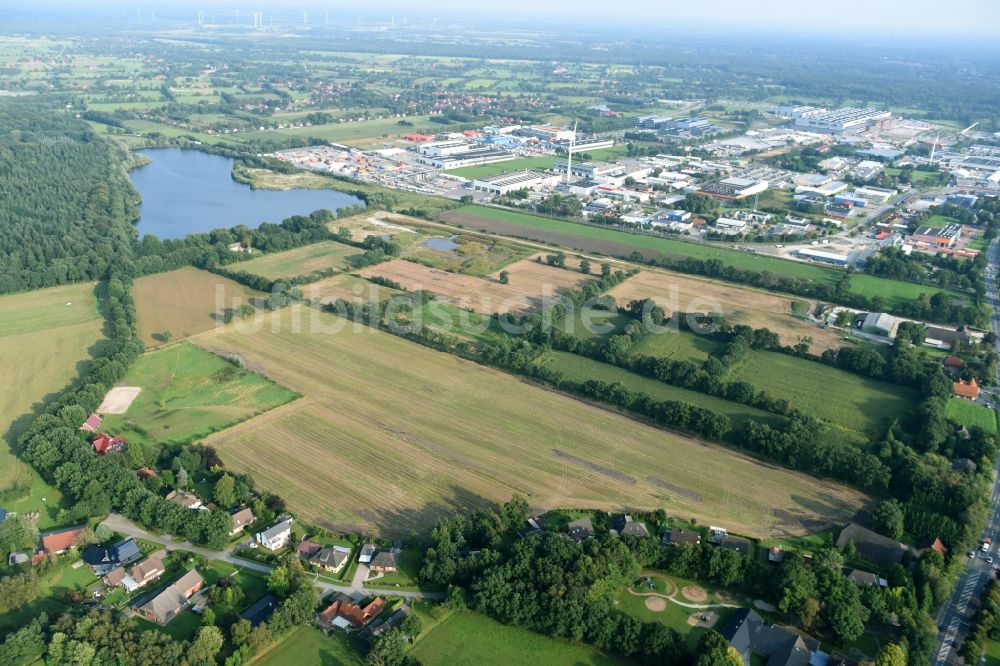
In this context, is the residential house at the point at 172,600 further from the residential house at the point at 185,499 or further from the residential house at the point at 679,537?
the residential house at the point at 679,537

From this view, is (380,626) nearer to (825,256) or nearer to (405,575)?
(405,575)

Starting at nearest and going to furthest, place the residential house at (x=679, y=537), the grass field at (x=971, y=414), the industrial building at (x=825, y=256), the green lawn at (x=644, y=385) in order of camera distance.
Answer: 1. the residential house at (x=679, y=537)
2. the grass field at (x=971, y=414)
3. the green lawn at (x=644, y=385)
4. the industrial building at (x=825, y=256)

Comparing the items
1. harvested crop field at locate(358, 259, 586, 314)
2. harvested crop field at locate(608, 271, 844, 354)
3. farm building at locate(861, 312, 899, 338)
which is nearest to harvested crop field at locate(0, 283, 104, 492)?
harvested crop field at locate(358, 259, 586, 314)

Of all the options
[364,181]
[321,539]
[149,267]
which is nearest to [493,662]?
[321,539]

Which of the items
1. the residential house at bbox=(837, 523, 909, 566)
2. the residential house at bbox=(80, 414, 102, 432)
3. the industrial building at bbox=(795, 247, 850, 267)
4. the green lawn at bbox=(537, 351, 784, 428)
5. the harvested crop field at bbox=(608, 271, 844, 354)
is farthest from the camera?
the industrial building at bbox=(795, 247, 850, 267)

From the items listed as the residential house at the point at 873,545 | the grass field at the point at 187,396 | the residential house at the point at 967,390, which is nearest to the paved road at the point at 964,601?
the residential house at the point at 873,545

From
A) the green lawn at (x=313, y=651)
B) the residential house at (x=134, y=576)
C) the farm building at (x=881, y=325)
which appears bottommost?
the green lawn at (x=313, y=651)

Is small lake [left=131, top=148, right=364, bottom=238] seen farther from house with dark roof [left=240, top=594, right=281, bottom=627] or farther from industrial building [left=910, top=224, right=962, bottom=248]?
industrial building [left=910, top=224, right=962, bottom=248]
